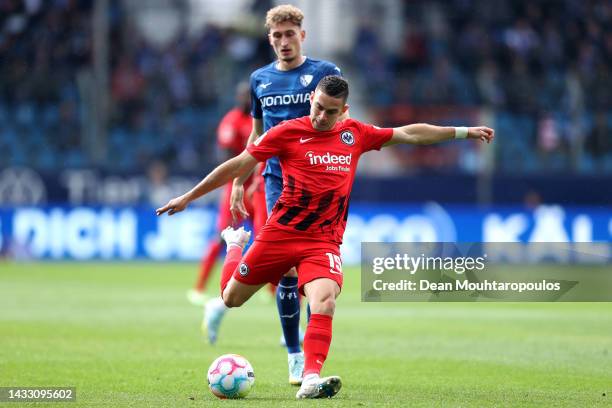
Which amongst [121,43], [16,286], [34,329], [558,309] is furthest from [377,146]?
[121,43]

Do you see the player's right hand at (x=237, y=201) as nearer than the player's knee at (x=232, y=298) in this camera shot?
No

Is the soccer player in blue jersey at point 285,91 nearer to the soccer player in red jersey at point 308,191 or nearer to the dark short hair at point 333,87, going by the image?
the soccer player in red jersey at point 308,191

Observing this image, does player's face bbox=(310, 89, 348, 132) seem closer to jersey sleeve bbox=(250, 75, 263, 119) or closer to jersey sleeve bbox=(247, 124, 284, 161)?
jersey sleeve bbox=(247, 124, 284, 161)

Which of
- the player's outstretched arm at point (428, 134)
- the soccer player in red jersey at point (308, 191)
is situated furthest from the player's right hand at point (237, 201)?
the player's outstretched arm at point (428, 134)

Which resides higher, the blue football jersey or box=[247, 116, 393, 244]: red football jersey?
the blue football jersey

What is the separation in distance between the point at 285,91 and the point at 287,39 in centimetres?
35

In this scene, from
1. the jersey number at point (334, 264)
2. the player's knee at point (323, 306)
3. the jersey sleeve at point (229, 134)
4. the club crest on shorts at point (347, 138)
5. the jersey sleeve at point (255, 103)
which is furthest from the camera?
the jersey sleeve at point (229, 134)

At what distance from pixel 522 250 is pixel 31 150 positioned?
9.70 meters

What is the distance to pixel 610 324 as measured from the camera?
41.9ft

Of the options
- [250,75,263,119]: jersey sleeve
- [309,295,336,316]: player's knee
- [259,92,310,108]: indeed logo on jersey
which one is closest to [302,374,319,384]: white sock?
[309,295,336,316]: player's knee

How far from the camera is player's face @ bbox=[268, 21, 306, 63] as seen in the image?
820 cm

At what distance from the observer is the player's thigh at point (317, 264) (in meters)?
7.18

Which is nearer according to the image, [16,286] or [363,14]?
[16,286]

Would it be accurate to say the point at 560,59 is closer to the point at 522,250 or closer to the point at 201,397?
the point at 522,250
